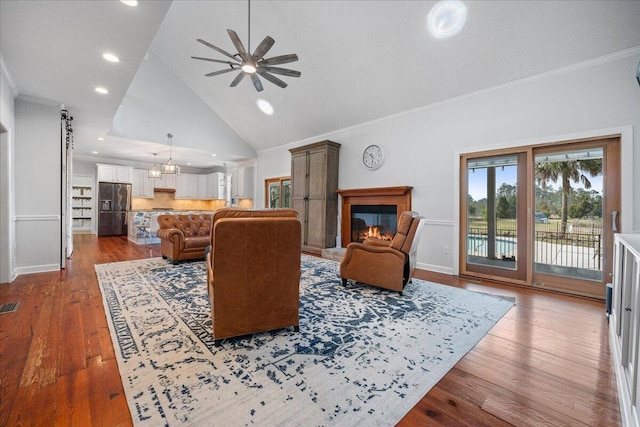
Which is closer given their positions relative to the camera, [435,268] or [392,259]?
[392,259]

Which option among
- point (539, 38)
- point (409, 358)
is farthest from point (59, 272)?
point (539, 38)

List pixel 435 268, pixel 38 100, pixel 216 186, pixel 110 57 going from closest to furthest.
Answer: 1. pixel 110 57
2. pixel 38 100
3. pixel 435 268
4. pixel 216 186

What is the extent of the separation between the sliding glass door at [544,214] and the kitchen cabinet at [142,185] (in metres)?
9.70

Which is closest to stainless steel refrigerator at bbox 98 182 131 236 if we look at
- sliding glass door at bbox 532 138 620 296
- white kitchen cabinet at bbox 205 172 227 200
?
white kitchen cabinet at bbox 205 172 227 200

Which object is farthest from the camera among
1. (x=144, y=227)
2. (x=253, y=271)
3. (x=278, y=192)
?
(x=278, y=192)

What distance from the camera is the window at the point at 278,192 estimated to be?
7.61 metres

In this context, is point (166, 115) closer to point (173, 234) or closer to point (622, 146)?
point (173, 234)

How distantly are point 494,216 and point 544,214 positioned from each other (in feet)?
1.88

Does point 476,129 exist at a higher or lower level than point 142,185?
higher

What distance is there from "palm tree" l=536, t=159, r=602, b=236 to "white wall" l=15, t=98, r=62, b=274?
23.4ft

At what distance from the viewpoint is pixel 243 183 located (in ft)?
28.9

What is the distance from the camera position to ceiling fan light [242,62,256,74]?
3129mm

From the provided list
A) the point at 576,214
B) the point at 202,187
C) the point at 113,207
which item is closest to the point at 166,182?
the point at 202,187

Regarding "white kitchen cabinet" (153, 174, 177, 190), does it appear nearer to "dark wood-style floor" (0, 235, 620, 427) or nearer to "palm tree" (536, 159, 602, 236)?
"dark wood-style floor" (0, 235, 620, 427)
